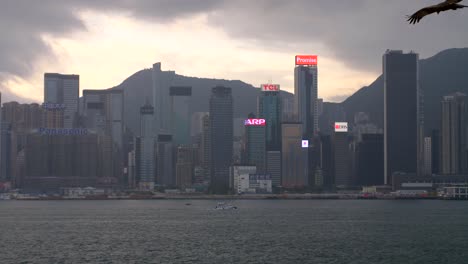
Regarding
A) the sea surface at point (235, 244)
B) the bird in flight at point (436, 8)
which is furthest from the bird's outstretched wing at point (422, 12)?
the sea surface at point (235, 244)

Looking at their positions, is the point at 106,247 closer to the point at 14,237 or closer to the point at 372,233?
the point at 14,237

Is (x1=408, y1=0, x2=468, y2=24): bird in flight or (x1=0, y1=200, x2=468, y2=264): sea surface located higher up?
(x1=408, y1=0, x2=468, y2=24): bird in flight

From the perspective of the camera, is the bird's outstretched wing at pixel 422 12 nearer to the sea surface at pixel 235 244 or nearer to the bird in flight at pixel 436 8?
the bird in flight at pixel 436 8

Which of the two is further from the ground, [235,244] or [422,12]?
[422,12]

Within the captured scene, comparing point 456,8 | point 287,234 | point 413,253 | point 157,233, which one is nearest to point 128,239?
point 157,233

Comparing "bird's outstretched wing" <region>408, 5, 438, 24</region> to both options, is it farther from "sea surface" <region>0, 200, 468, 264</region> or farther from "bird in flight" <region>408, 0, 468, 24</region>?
"sea surface" <region>0, 200, 468, 264</region>

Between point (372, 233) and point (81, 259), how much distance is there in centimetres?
5628

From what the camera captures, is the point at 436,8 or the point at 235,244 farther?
the point at 235,244

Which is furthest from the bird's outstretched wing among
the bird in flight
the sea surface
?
the sea surface

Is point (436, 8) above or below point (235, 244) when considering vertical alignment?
above

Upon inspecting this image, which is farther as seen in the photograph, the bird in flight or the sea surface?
the sea surface

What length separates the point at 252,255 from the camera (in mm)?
84875

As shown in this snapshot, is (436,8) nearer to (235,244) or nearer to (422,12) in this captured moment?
(422,12)

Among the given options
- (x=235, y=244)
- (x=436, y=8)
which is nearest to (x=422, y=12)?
(x=436, y=8)
